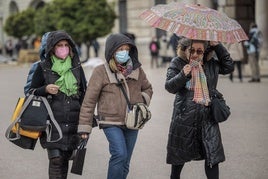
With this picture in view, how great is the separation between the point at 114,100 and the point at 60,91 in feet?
1.61

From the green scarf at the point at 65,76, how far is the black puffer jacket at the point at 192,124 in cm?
82

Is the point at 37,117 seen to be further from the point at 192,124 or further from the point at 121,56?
the point at 192,124

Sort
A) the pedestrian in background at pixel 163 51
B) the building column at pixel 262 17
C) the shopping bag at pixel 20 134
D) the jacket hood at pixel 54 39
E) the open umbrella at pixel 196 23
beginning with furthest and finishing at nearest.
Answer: the pedestrian in background at pixel 163 51 → the building column at pixel 262 17 → the shopping bag at pixel 20 134 → the jacket hood at pixel 54 39 → the open umbrella at pixel 196 23

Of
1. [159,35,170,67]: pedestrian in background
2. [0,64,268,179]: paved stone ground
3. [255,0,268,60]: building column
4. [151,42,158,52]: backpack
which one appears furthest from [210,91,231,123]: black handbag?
[159,35,170,67]: pedestrian in background

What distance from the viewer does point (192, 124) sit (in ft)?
18.9

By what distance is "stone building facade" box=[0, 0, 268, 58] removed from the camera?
26.1 metres

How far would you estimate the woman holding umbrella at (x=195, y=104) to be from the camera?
18.7ft

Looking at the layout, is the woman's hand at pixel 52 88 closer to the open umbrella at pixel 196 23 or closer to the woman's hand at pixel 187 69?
the open umbrella at pixel 196 23

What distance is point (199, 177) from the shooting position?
7348 millimetres

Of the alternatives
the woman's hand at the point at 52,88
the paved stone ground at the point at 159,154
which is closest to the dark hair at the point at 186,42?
the woman's hand at the point at 52,88

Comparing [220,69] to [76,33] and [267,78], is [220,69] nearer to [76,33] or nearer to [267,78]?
[267,78]

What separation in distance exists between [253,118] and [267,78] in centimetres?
953

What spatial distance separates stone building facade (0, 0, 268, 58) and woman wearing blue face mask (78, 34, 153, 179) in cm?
1157

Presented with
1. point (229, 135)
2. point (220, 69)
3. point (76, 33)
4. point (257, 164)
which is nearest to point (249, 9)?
point (76, 33)
